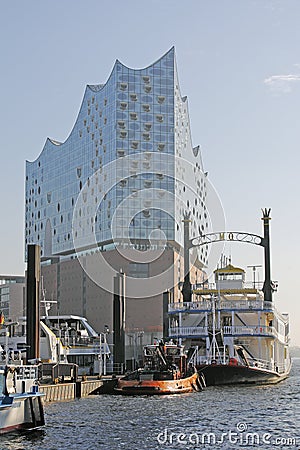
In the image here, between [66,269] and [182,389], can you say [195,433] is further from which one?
[66,269]

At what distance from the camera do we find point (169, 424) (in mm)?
36219

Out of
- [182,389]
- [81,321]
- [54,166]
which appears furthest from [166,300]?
[54,166]

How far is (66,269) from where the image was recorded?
123250 millimetres

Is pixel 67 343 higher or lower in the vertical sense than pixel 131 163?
lower

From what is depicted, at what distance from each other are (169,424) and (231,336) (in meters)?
28.6

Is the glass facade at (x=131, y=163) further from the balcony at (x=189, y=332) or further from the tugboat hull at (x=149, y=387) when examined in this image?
the tugboat hull at (x=149, y=387)

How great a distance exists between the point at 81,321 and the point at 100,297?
36.5m

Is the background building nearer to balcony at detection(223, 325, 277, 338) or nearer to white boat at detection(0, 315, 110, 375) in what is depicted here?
white boat at detection(0, 315, 110, 375)

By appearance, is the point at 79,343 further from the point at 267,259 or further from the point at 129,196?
the point at 129,196

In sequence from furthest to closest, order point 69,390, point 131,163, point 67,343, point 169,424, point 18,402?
1. point 131,163
2. point 67,343
3. point 69,390
4. point 169,424
5. point 18,402

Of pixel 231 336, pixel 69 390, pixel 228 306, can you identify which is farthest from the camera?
pixel 228 306

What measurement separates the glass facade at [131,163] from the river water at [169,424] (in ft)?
212

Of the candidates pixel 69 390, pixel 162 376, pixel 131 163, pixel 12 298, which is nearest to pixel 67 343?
pixel 162 376

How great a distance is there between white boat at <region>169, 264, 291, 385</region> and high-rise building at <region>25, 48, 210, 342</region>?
129 ft
